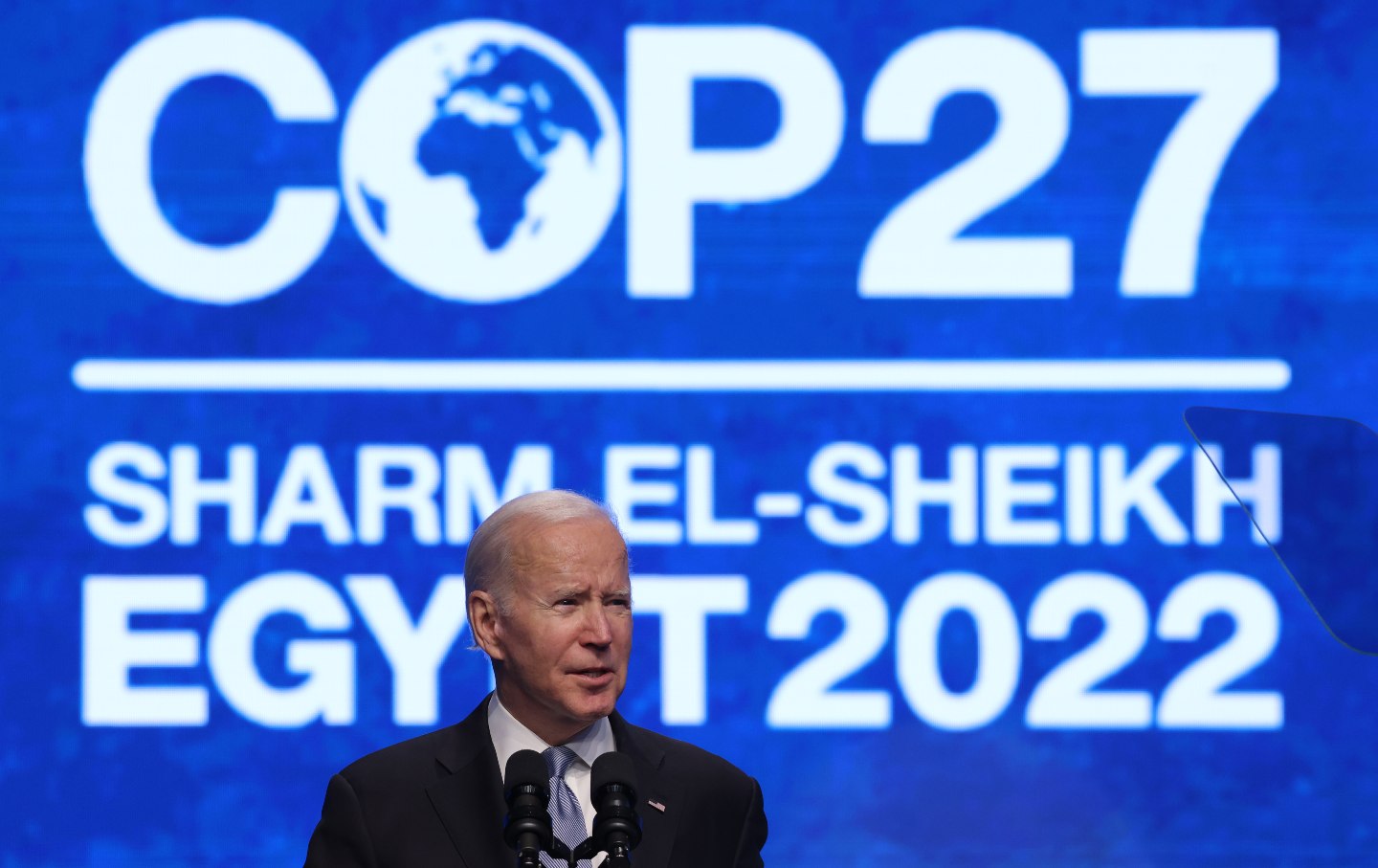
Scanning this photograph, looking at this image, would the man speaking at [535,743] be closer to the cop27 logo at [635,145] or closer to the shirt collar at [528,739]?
the shirt collar at [528,739]

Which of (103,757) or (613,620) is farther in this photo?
(103,757)

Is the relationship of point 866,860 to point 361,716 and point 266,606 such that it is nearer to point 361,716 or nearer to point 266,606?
point 361,716

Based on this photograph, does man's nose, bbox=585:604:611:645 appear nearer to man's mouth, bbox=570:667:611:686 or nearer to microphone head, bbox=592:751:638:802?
man's mouth, bbox=570:667:611:686

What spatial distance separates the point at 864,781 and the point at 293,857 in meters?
1.13

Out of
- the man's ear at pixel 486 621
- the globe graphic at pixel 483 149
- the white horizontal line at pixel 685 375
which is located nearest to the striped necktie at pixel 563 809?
the man's ear at pixel 486 621

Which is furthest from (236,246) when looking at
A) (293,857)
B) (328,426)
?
(293,857)

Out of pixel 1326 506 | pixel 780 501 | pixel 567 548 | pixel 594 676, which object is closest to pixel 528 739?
pixel 594 676

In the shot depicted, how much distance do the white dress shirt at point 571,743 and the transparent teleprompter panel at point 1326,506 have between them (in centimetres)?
74

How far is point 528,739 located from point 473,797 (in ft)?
0.29

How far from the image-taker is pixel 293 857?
133 inches

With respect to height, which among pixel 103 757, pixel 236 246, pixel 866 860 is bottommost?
pixel 866 860

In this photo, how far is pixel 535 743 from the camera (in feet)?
6.41

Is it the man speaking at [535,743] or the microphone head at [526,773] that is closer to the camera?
the microphone head at [526,773]

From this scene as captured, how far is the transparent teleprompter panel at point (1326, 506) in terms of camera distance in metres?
1.67
